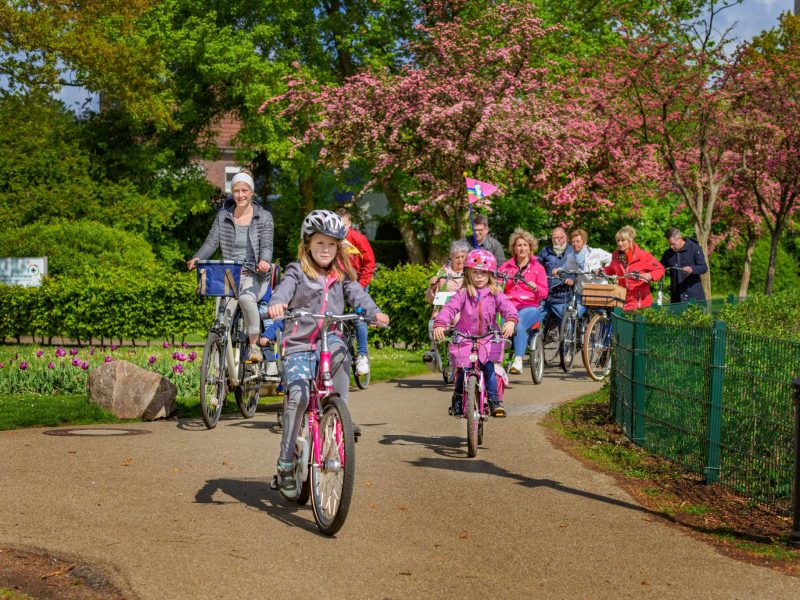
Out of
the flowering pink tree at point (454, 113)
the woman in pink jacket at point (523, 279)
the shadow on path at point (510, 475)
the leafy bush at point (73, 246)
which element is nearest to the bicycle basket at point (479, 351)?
the shadow on path at point (510, 475)

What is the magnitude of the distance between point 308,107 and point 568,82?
6427 mm

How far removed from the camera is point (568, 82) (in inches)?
1149

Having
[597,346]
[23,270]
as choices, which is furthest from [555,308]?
[23,270]

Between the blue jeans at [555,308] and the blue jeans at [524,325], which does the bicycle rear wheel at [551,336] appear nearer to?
the blue jeans at [555,308]

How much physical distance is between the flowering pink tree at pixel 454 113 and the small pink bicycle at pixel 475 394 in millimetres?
14660

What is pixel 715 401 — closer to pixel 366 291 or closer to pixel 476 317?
pixel 476 317

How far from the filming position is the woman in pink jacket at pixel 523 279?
44.5 feet

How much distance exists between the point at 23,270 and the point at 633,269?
42.7 feet

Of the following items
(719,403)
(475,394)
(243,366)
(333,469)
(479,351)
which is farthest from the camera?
(243,366)

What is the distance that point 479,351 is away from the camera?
30.9 feet

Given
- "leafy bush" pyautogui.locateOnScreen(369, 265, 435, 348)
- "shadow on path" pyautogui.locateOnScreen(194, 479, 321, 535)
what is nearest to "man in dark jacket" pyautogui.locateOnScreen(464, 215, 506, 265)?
"leafy bush" pyautogui.locateOnScreen(369, 265, 435, 348)

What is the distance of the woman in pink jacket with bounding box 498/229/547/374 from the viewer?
13.6 metres

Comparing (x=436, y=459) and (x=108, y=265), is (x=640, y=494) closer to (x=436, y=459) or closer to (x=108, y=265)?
(x=436, y=459)

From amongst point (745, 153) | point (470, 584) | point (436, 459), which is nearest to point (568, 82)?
point (745, 153)
